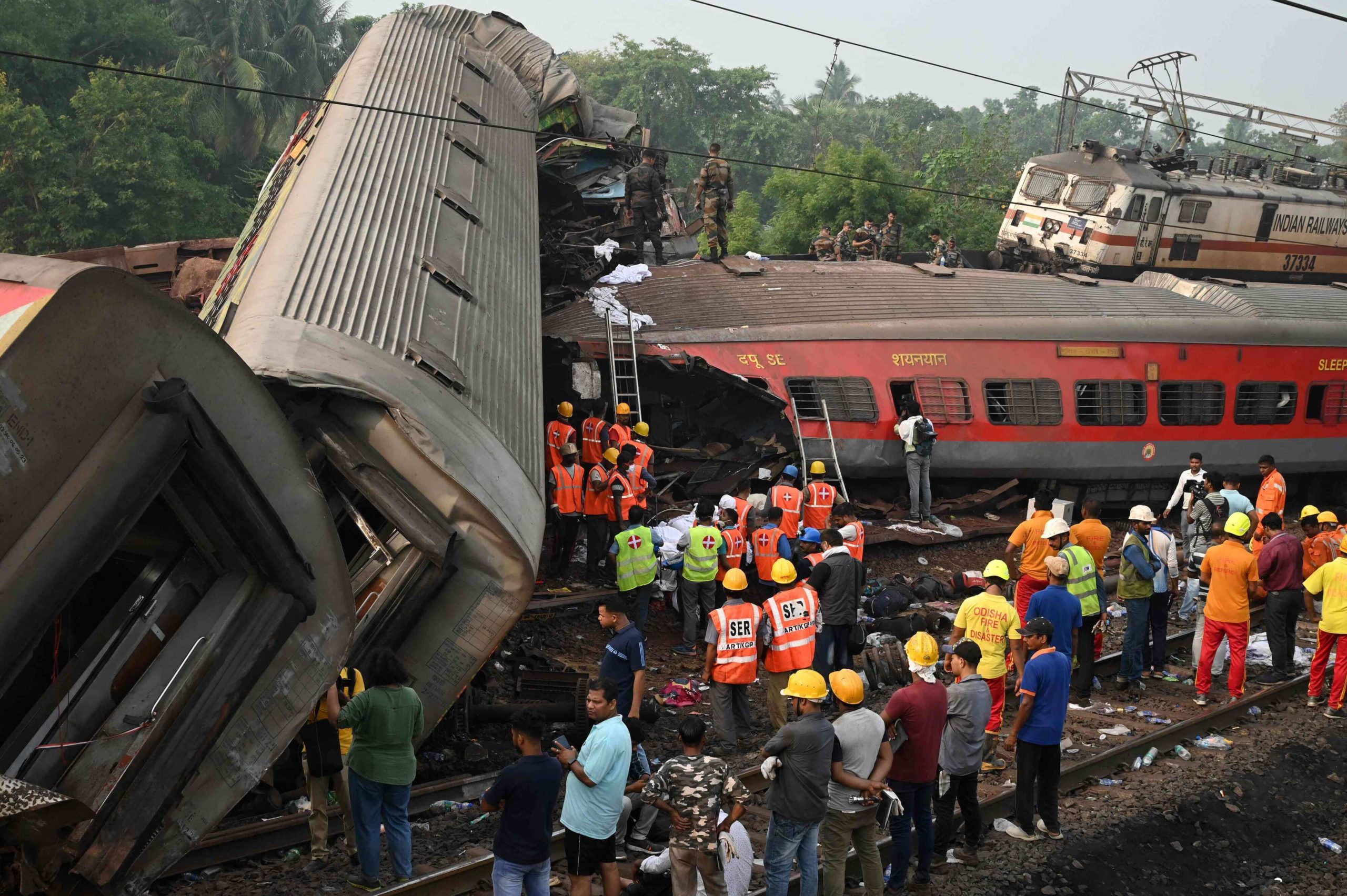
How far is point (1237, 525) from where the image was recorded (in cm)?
1127

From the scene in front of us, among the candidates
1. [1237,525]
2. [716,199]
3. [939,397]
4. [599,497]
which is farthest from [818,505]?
[716,199]

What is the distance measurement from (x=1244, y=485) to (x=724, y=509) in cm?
1132

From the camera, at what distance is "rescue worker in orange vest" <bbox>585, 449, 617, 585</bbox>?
12.7 metres

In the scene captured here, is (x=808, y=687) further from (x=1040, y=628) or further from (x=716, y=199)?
(x=716, y=199)

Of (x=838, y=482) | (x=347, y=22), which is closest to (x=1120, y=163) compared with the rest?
(x=838, y=482)

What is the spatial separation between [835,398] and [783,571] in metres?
6.84

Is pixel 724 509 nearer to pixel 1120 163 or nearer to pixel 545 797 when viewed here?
pixel 545 797

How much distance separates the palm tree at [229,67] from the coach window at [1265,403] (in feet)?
85.5

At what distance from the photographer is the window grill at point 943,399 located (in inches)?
653

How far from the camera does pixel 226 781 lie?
566cm

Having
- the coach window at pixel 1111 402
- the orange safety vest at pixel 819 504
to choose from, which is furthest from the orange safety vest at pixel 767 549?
the coach window at pixel 1111 402

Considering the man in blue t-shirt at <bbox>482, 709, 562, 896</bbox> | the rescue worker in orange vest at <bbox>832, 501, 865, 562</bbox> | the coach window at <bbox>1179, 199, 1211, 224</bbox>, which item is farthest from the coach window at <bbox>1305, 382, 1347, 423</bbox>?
the man in blue t-shirt at <bbox>482, 709, 562, 896</bbox>

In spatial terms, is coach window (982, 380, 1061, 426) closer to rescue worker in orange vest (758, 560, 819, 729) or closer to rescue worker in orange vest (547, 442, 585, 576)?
rescue worker in orange vest (547, 442, 585, 576)

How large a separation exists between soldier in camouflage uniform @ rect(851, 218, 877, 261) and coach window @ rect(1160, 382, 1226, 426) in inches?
353
